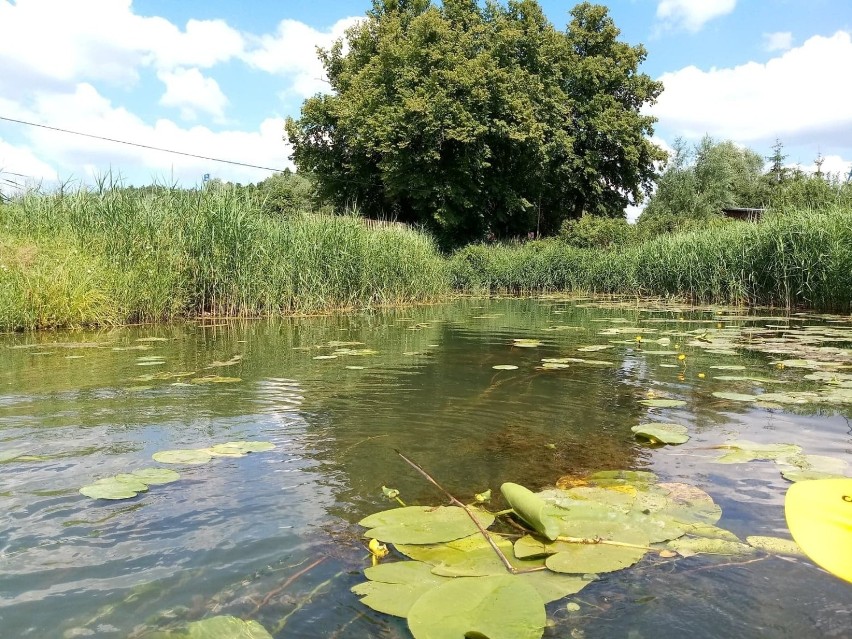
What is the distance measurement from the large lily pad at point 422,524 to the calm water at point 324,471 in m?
0.09

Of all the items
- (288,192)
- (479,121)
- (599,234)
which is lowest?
(599,234)

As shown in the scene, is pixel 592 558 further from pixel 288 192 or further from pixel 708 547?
pixel 288 192

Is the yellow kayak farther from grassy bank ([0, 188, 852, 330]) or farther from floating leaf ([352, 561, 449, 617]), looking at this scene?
grassy bank ([0, 188, 852, 330])

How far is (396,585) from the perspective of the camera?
159cm

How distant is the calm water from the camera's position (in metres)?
1.51

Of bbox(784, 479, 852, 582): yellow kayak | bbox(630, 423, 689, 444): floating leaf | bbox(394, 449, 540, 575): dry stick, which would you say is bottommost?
bbox(394, 449, 540, 575): dry stick

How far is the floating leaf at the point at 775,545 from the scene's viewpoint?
1.78 m

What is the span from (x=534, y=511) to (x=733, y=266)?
11.6m

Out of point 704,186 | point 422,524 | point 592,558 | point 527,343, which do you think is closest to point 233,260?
point 527,343

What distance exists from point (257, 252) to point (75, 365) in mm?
5017

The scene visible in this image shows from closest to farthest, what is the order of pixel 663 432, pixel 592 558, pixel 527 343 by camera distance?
pixel 592 558
pixel 663 432
pixel 527 343

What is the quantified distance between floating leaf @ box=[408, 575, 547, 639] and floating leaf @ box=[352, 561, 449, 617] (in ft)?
0.25

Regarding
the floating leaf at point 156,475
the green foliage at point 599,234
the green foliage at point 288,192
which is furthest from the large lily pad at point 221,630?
the green foliage at point 288,192

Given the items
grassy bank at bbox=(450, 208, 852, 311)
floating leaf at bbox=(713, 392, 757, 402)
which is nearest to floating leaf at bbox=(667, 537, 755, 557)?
floating leaf at bbox=(713, 392, 757, 402)
